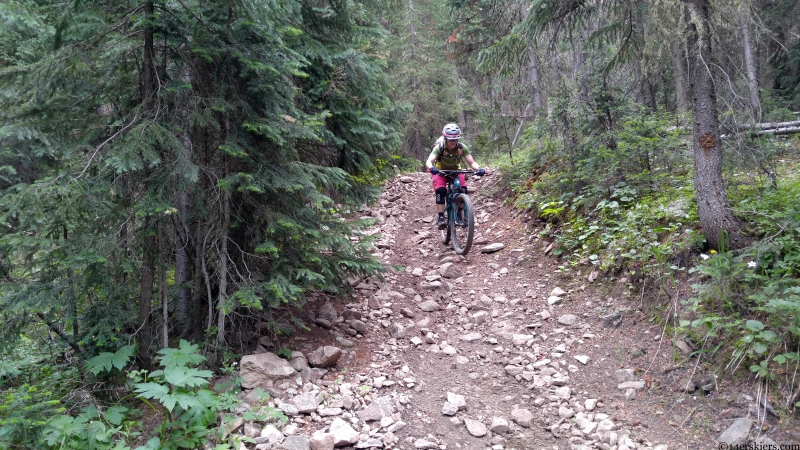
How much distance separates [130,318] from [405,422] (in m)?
2.95

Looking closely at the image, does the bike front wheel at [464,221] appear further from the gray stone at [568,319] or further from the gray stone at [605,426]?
the gray stone at [605,426]

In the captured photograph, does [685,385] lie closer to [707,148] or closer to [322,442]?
[707,148]

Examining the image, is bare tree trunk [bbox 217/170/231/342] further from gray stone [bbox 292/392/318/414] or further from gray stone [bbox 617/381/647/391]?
gray stone [bbox 617/381/647/391]

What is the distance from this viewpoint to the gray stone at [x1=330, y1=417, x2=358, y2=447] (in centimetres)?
397

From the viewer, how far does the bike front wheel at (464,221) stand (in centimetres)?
796

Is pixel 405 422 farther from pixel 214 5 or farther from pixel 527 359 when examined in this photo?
pixel 214 5

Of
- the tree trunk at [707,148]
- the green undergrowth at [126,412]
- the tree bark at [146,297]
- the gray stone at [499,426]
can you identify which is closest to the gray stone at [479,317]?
the gray stone at [499,426]

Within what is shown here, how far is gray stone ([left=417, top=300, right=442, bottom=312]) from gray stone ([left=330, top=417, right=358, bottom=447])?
108 inches

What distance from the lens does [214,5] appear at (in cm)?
480

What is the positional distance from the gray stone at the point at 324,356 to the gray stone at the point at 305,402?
519 millimetres

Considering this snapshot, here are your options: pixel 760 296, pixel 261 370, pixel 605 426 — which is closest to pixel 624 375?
pixel 605 426

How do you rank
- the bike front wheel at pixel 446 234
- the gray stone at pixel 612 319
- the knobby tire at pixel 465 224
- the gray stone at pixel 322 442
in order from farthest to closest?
the bike front wheel at pixel 446 234, the knobby tire at pixel 465 224, the gray stone at pixel 612 319, the gray stone at pixel 322 442

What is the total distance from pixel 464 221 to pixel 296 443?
17.2ft

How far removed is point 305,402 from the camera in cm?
443
